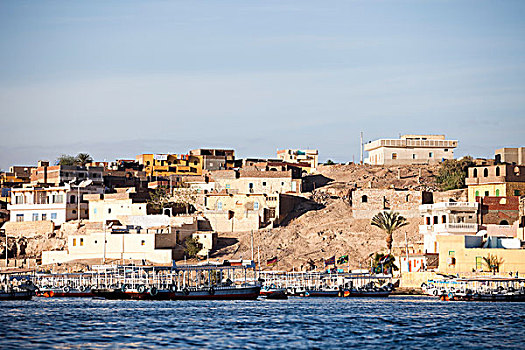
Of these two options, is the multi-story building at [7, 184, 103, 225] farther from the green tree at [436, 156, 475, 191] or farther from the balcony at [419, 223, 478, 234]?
the balcony at [419, 223, 478, 234]

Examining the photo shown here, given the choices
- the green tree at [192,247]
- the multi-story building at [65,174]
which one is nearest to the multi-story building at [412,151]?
the multi-story building at [65,174]

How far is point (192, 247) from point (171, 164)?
1586 inches

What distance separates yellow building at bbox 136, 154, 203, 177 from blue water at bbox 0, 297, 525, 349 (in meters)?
58.0

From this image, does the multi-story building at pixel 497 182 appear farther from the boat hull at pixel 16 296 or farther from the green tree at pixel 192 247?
the boat hull at pixel 16 296

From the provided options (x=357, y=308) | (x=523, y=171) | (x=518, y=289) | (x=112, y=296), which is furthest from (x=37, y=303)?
(x=523, y=171)

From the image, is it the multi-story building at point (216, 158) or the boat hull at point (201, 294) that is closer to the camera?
the boat hull at point (201, 294)

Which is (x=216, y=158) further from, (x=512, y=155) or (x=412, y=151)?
(x=512, y=155)

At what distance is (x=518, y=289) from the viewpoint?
71938mm

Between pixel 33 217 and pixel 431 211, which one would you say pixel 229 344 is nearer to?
pixel 431 211

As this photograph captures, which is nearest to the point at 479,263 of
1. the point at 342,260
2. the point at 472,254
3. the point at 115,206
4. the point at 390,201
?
the point at 472,254

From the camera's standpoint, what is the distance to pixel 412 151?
12031 cm

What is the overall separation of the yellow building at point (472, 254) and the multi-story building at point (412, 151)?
140ft

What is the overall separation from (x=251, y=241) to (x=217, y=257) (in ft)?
11.2

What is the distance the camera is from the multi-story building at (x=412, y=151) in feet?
393
